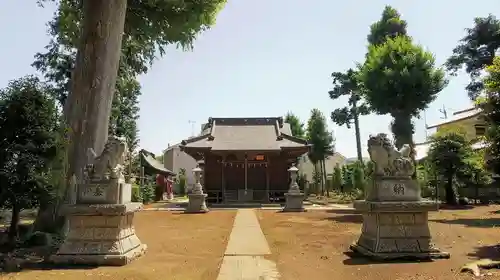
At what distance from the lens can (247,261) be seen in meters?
6.18

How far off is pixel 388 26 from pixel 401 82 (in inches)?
320

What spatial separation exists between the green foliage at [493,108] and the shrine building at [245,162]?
1477 cm

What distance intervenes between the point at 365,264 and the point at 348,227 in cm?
529

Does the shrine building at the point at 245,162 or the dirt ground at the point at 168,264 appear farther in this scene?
the shrine building at the point at 245,162

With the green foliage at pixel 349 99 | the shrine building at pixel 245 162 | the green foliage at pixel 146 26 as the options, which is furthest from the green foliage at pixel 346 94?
the green foliage at pixel 146 26

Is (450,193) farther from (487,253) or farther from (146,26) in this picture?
(146,26)

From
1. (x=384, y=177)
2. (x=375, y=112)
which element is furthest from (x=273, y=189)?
(x=384, y=177)

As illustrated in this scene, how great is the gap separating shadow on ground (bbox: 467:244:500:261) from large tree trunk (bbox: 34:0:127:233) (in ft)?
28.3

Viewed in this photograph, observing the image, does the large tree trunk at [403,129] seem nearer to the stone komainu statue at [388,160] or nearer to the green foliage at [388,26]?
the green foliage at [388,26]

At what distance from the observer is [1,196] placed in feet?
23.6

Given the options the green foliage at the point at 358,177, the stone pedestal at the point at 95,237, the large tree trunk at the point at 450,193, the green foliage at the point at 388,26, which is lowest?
the stone pedestal at the point at 95,237

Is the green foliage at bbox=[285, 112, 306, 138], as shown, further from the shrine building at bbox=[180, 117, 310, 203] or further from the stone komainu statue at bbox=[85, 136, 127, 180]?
the stone komainu statue at bbox=[85, 136, 127, 180]

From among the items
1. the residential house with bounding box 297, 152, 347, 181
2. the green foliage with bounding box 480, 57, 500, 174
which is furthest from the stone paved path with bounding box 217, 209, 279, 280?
the residential house with bounding box 297, 152, 347, 181

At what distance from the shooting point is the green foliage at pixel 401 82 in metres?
18.4
